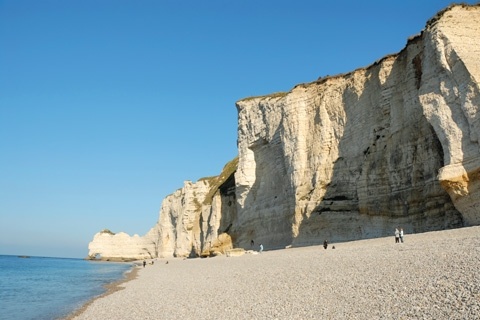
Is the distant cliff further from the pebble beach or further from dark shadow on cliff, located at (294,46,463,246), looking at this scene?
the pebble beach

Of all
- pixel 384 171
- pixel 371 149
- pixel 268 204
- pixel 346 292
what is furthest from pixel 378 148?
pixel 346 292

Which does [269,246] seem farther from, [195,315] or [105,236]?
[105,236]

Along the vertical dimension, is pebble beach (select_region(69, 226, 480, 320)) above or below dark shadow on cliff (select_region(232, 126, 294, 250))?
below

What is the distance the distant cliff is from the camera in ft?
70.9

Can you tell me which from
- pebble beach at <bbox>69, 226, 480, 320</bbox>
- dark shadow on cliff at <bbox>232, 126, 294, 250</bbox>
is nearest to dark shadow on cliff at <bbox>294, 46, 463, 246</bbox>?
dark shadow on cliff at <bbox>232, 126, 294, 250</bbox>

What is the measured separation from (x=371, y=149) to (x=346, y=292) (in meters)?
21.1

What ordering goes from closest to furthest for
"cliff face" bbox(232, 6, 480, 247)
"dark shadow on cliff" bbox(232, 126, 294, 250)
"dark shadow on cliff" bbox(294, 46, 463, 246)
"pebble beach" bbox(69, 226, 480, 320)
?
1. "pebble beach" bbox(69, 226, 480, 320)
2. "cliff face" bbox(232, 6, 480, 247)
3. "dark shadow on cliff" bbox(294, 46, 463, 246)
4. "dark shadow on cliff" bbox(232, 126, 294, 250)

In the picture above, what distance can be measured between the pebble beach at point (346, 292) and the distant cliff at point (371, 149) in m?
6.56

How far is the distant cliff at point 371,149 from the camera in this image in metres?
21.6

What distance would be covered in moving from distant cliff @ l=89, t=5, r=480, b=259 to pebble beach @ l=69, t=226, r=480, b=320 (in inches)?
258

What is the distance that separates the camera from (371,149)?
97.3 feet

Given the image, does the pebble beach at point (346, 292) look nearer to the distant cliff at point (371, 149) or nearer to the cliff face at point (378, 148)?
the cliff face at point (378, 148)

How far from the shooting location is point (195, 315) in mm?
10695

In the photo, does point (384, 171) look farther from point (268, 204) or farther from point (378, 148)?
point (268, 204)
